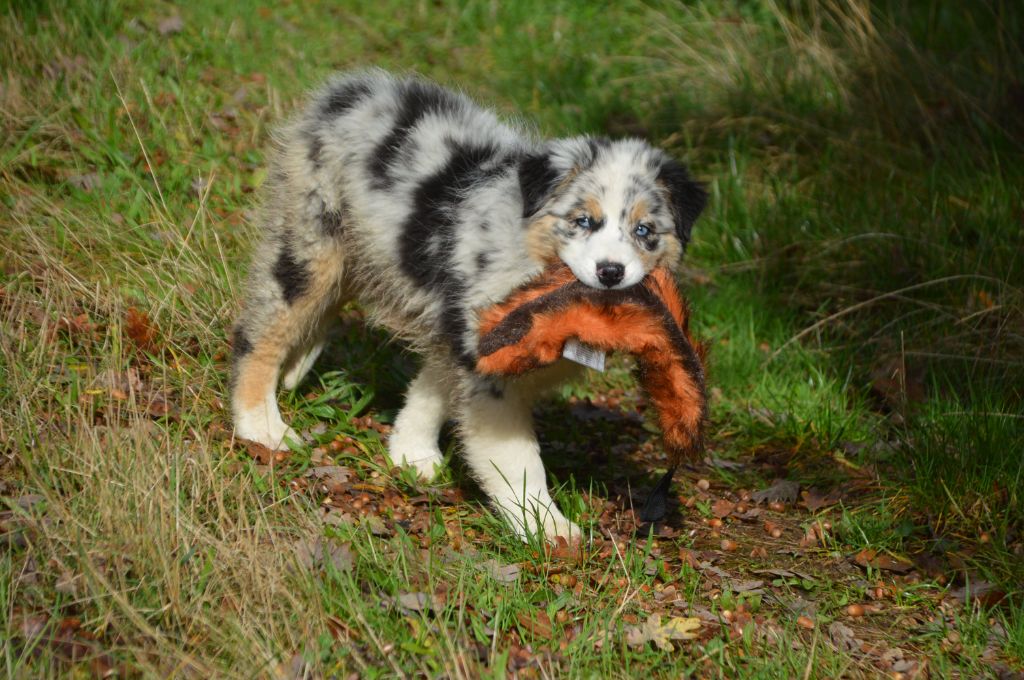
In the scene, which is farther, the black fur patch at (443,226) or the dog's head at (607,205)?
the black fur patch at (443,226)

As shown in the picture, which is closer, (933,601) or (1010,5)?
(933,601)

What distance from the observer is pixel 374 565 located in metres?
3.89

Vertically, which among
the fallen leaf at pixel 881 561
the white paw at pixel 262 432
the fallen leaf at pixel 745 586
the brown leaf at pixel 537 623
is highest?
the brown leaf at pixel 537 623

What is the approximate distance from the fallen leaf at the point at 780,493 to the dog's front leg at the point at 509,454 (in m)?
1.10

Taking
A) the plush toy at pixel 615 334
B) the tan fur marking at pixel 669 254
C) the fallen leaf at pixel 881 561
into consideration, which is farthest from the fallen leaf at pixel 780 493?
the tan fur marking at pixel 669 254

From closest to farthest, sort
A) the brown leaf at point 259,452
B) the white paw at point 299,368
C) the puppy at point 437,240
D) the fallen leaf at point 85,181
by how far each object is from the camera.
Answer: the puppy at point 437,240
the brown leaf at point 259,452
the white paw at point 299,368
the fallen leaf at point 85,181

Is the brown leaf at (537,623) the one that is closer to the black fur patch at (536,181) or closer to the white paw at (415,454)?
the white paw at (415,454)

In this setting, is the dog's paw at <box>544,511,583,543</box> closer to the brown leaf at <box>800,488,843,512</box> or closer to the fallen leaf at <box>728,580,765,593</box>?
the fallen leaf at <box>728,580,765,593</box>

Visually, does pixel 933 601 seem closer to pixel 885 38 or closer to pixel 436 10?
pixel 885 38

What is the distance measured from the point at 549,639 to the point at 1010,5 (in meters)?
6.74

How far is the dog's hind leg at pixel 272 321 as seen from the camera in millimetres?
4961

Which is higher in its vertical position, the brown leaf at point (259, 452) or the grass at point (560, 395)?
the grass at point (560, 395)

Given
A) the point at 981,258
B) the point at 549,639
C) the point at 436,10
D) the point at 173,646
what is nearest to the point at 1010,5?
the point at 981,258

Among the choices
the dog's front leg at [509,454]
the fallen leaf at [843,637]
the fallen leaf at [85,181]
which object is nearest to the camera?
the fallen leaf at [843,637]
